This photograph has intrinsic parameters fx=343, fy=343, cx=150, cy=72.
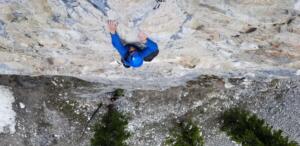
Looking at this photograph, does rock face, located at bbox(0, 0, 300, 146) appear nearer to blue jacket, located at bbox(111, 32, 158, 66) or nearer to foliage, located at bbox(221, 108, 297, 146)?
blue jacket, located at bbox(111, 32, 158, 66)

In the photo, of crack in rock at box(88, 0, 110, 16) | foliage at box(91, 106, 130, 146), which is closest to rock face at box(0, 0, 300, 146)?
crack in rock at box(88, 0, 110, 16)

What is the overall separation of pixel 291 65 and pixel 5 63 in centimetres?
427

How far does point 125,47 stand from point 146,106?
10.5 ft

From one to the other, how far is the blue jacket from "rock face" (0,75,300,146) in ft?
8.43

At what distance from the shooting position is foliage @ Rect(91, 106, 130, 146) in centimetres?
619

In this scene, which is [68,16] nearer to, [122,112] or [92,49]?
[92,49]

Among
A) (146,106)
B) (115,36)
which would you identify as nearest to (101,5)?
(115,36)

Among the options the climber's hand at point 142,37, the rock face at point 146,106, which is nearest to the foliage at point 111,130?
the rock face at point 146,106

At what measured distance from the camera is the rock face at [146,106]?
640 centimetres

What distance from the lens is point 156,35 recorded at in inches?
149

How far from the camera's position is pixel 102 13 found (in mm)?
3348

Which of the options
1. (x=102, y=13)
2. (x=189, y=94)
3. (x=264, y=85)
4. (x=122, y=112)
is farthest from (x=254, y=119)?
(x=102, y=13)

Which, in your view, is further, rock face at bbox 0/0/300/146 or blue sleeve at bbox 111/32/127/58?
blue sleeve at bbox 111/32/127/58

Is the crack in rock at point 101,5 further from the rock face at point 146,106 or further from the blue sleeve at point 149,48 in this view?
the rock face at point 146,106
